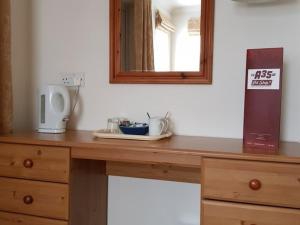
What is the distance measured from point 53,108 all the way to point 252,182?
3.72 ft

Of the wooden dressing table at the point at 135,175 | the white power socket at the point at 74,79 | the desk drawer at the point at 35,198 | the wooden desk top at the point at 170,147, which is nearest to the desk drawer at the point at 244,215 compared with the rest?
the wooden dressing table at the point at 135,175

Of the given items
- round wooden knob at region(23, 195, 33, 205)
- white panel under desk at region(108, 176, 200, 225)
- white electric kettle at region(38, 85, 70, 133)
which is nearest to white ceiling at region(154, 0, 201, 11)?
white electric kettle at region(38, 85, 70, 133)

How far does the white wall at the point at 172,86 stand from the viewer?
4.92 feet

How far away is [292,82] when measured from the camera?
1485mm

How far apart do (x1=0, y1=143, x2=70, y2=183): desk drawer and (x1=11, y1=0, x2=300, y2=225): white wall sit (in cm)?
45

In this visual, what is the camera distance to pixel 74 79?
186 centimetres

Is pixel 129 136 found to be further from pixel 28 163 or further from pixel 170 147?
pixel 28 163

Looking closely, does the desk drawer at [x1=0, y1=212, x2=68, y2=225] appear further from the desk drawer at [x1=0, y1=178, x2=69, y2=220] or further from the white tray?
the white tray

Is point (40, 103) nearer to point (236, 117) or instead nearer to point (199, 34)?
point (199, 34)

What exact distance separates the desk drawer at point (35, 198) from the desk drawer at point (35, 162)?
1.3 inches

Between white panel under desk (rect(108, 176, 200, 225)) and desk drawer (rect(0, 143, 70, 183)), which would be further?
white panel under desk (rect(108, 176, 200, 225))

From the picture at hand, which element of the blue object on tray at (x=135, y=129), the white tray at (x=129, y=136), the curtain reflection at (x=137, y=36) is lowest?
the white tray at (x=129, y=136)

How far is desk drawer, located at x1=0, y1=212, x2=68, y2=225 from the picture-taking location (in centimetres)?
143

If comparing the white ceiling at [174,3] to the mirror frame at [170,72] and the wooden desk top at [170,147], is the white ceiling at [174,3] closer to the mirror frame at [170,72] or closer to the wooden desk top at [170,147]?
the mirror frame at [170,72]
